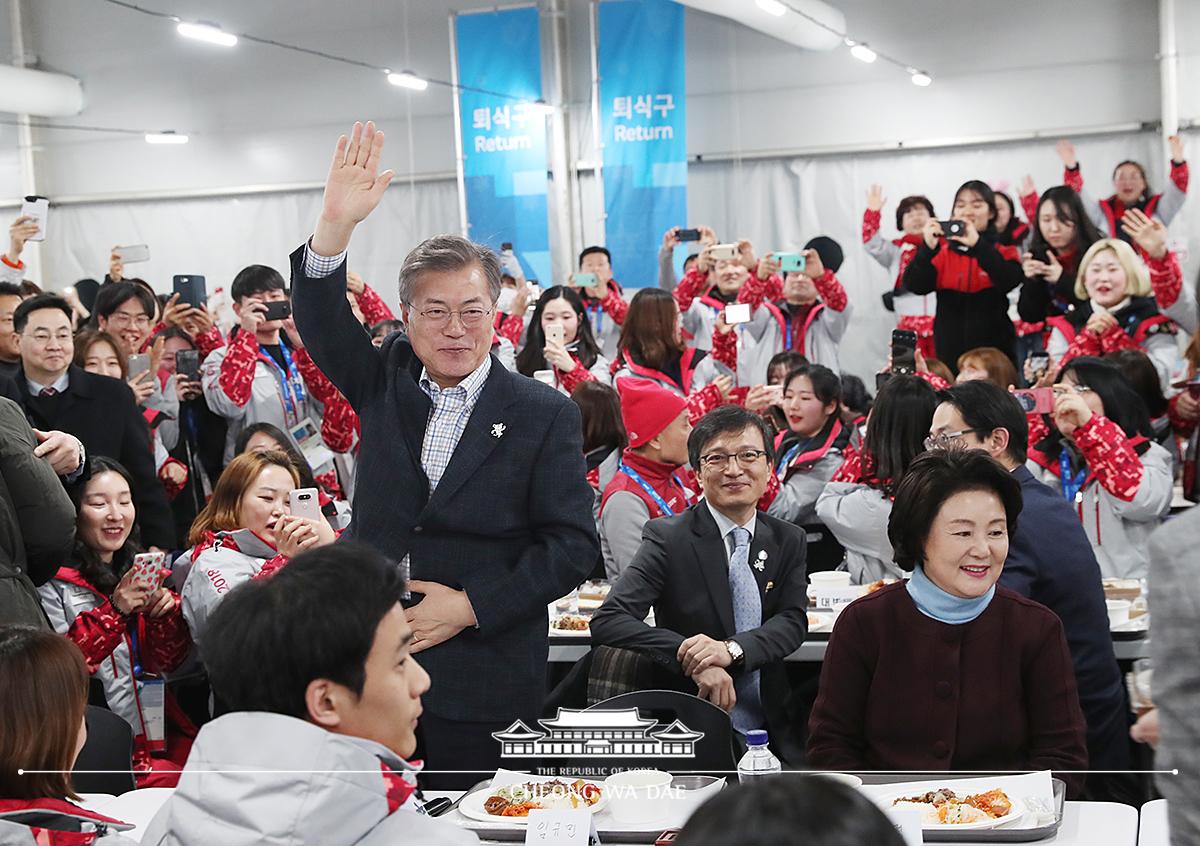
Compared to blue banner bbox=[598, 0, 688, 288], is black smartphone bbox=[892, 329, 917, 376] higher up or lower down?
lower down

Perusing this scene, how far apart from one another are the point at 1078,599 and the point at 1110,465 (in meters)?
1.26

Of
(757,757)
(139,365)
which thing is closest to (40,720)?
(757,757)

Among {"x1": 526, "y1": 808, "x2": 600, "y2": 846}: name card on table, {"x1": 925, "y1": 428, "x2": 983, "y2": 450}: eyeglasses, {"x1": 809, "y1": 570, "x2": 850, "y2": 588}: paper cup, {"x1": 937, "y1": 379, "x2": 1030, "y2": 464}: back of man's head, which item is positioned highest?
{"x1": 937, "y1": 379, "x2": 1030, "y2": 464}: back of man's head

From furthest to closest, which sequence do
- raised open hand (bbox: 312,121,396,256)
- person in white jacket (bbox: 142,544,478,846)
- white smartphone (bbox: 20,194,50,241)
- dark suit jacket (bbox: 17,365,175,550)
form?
white smartphone (bbox: 20,194,50,241) → dark suit jacket (bbox: 17,365,175,550) → raised open hand (bbox: 312,121,396,256) → person in white jacket (bbox: 142,544,478,846)

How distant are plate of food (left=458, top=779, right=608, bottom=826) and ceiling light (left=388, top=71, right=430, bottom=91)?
8.68 m

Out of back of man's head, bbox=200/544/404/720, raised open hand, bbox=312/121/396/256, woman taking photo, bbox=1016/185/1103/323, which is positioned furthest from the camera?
woman taking photo, bbox=1016/185/1103/323

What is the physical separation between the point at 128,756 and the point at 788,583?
1.62 metres

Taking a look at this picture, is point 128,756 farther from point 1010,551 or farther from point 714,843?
point 714,843

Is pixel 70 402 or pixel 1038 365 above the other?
pixel 70 402

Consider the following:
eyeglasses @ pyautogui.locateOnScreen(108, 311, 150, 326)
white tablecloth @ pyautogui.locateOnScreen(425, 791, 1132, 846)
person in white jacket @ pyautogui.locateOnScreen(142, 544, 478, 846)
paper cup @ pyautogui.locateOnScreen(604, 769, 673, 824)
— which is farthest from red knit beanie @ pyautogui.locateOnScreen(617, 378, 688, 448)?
eyeglasses @ pyautogui.locateOnScreen(108, 311, 150, 326)

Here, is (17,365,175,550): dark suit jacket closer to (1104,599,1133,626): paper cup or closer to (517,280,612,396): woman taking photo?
(517,280,612,396): woman taking photo

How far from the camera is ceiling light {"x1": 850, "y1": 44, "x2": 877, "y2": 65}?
9.88m

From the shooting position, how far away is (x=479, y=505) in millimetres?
2545

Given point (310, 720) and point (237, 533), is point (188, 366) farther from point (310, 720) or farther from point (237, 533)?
point (310, 720)
